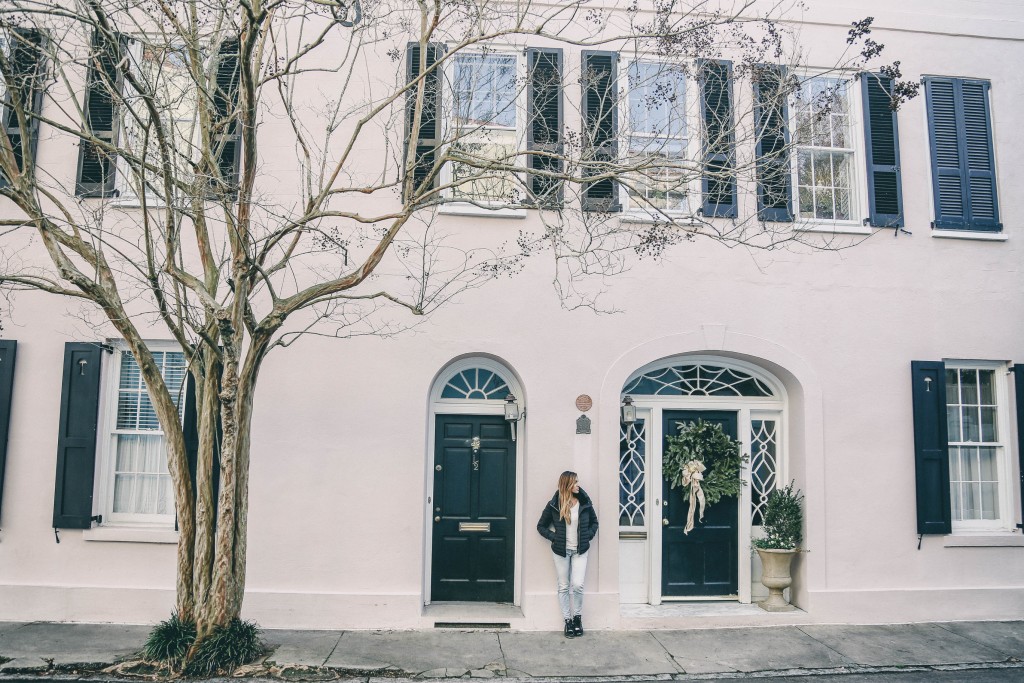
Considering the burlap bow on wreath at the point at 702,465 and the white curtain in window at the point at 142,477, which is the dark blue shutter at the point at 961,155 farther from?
the white curtain in window at the point at 142,477

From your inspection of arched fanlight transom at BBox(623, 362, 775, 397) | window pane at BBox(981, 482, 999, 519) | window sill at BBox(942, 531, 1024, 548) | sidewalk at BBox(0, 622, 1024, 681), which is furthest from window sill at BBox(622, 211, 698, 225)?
window pane at BBox(981, 482, 999, 519)

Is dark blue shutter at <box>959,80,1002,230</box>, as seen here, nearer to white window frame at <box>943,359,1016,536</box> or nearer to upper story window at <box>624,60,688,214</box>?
white window frame at <box>943,359,1016,536</box>

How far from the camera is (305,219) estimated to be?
21.4 ft

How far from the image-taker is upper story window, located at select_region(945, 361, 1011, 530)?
9148 millimetres

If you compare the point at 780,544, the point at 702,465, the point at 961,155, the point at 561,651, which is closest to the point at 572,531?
the point at 561,651

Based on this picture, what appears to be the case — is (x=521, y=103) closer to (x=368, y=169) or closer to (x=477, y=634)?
(x=368, y=169)

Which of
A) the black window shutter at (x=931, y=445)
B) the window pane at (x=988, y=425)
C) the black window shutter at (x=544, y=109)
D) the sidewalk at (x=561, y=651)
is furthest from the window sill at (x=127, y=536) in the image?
the window pane at (x=988, y=425)

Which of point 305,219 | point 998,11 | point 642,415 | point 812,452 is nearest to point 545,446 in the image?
point 642,415

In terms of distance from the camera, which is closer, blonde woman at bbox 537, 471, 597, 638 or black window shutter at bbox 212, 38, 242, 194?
blonde woman at bbox 537, 471, 597, 638

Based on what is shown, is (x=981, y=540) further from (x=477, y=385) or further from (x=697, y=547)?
(x=477, y=385)

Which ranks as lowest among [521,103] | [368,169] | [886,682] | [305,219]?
[886,682]

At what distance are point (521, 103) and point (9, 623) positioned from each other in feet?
25.9

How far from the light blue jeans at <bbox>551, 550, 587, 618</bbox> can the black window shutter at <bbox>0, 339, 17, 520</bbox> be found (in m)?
6.13

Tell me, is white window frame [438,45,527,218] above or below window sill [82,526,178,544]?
above
